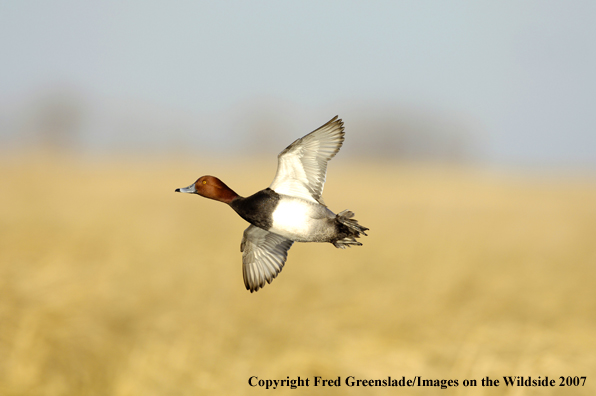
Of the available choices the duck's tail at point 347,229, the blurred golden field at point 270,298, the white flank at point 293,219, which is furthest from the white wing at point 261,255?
the blurred golden field at point 270,298

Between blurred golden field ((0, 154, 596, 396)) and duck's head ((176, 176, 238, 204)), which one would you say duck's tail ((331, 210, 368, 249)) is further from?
blurred golden field ((0, 154, 596, 396))

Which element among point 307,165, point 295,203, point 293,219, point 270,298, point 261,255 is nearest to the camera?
point 293,219

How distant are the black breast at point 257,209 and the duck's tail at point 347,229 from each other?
1.37 feet

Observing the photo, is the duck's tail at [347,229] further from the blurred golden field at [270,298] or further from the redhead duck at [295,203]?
the blurred golden field at [270,298]

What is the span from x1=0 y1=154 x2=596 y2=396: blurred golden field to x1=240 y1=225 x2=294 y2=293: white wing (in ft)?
40.0

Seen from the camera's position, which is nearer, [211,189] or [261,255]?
[211,189]

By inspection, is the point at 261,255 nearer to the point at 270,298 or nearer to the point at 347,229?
the point at 347,229

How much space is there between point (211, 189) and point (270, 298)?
55.2 ft

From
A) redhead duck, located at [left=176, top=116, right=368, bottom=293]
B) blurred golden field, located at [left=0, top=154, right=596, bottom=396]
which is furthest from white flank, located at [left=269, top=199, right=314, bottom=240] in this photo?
blurred golden field, located at [left=0, top=154, right=596, bottom=396]

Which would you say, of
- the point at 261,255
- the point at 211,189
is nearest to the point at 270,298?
the point at 261,255

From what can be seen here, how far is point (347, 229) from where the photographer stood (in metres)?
3.05

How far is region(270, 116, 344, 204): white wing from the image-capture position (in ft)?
10.7

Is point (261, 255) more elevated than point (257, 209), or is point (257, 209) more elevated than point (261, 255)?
point (257, 209)

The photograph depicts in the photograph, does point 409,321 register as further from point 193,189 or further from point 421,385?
point 193,189
